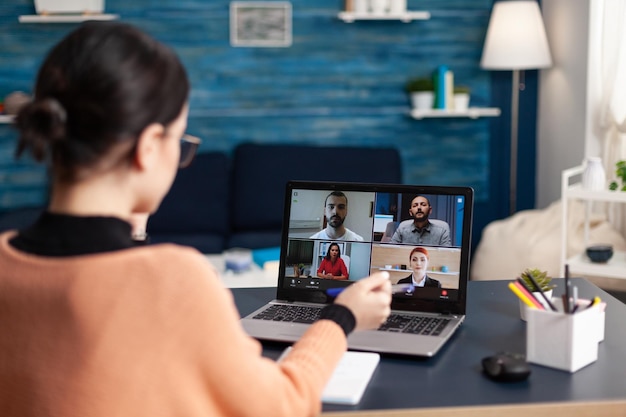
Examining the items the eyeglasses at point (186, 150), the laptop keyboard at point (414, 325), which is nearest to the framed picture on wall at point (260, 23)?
the laptop keyboard at point (414, 325)

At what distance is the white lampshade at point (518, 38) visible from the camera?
447 centimetres

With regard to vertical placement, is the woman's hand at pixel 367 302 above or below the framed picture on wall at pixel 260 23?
below

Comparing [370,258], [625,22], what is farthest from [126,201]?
[625,22]

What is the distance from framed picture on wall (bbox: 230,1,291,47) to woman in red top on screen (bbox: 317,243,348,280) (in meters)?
3.23

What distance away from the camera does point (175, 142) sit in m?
1.10

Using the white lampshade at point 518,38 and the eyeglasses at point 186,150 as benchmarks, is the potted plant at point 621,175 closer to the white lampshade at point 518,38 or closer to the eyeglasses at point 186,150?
the white lampshade at point 518,38

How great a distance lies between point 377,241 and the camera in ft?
5.80

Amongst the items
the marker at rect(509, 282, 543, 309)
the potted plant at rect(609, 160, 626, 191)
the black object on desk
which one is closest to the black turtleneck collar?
the black object on desk

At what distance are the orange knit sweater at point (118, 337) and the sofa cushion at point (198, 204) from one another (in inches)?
136

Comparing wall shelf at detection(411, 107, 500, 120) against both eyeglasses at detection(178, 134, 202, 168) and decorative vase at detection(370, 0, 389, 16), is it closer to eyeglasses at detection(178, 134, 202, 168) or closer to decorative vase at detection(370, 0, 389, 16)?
decorative vase at detection(370, 0, 389, 16)

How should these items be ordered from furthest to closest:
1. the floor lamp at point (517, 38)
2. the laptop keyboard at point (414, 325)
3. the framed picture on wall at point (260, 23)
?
1. the framed picture on wall at point (260, 23)
2. the floor lamp at point (517, 38)
3. the laptop keyboard at point (414, 325)

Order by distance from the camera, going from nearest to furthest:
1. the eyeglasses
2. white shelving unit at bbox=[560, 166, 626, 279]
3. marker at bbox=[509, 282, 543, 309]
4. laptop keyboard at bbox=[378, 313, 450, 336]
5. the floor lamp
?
the eyeglasses → marker at bbox=[509, 282, 543, 309] → laptop keyboard at bbox=[378, 313, 450, 336] → white shelving unit at bbox=[560, 166, 626, 279] → the floor lamp

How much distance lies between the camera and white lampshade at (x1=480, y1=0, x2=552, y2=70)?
4.47m

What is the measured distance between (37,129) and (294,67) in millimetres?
3950
